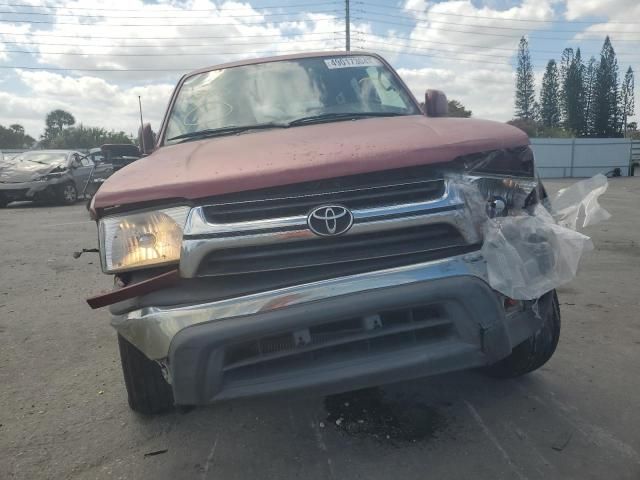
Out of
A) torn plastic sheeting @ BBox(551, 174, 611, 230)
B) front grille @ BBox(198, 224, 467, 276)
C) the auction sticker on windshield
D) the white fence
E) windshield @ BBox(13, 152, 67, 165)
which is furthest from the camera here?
the white fence

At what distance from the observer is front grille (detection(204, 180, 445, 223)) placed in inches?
88.4

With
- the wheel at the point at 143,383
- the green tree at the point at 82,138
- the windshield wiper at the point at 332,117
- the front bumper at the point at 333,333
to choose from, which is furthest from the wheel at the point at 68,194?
the green tree at the point at 82,138

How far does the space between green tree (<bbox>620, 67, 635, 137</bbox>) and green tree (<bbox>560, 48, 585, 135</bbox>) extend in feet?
18.4

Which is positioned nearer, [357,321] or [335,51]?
[357,321]

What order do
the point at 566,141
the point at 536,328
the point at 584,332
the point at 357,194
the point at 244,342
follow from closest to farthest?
the point at 244,342, the point at 357,194, the point at 536,328, the point at 584,332, the point at 566,141

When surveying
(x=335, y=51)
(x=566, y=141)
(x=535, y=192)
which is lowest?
(x=566, y=141)

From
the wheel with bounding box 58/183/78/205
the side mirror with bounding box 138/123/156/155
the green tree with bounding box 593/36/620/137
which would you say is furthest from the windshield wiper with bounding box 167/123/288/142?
the green tree with bounding box 593/36/620/137

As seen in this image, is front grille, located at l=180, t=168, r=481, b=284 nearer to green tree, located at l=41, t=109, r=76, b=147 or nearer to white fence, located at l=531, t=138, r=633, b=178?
white fence, located at l=531, t=138, r=633, b=178

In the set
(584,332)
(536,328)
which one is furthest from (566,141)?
(536,328)

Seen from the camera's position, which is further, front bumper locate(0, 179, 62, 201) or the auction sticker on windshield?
front bumper locate(0, 179, 62, 201)

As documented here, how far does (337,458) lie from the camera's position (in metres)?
2.54

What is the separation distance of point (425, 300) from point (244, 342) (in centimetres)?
70

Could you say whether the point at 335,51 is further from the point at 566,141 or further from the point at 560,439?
the point at 566,141

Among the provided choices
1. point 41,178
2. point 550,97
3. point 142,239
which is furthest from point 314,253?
point 550,97
